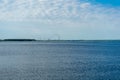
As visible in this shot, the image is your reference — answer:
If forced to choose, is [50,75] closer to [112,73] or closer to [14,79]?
[14,79]

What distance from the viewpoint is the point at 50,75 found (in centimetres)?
4203

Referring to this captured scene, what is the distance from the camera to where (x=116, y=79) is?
129 ft

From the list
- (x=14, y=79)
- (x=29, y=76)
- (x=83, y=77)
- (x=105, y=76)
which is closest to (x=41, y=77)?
(x=29, y=76)

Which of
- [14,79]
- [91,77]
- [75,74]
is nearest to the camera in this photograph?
[14,79]

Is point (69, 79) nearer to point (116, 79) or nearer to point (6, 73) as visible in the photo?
point (116, 79)

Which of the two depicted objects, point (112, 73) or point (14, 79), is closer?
point (14, 79)

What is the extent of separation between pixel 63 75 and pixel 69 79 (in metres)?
3.48

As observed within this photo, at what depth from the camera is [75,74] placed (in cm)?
4312

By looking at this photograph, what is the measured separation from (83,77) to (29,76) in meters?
9.48

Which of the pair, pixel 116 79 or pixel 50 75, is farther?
pixel 50 75

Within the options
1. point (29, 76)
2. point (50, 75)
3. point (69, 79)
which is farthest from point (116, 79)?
point (29, 76)

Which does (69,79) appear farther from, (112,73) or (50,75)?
(112,73)

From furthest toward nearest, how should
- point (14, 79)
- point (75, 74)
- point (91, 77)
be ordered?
point (75, 74) → point (91, 77) → point (14, 79)

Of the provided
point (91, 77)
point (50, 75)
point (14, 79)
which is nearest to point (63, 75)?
point (50, 75)
